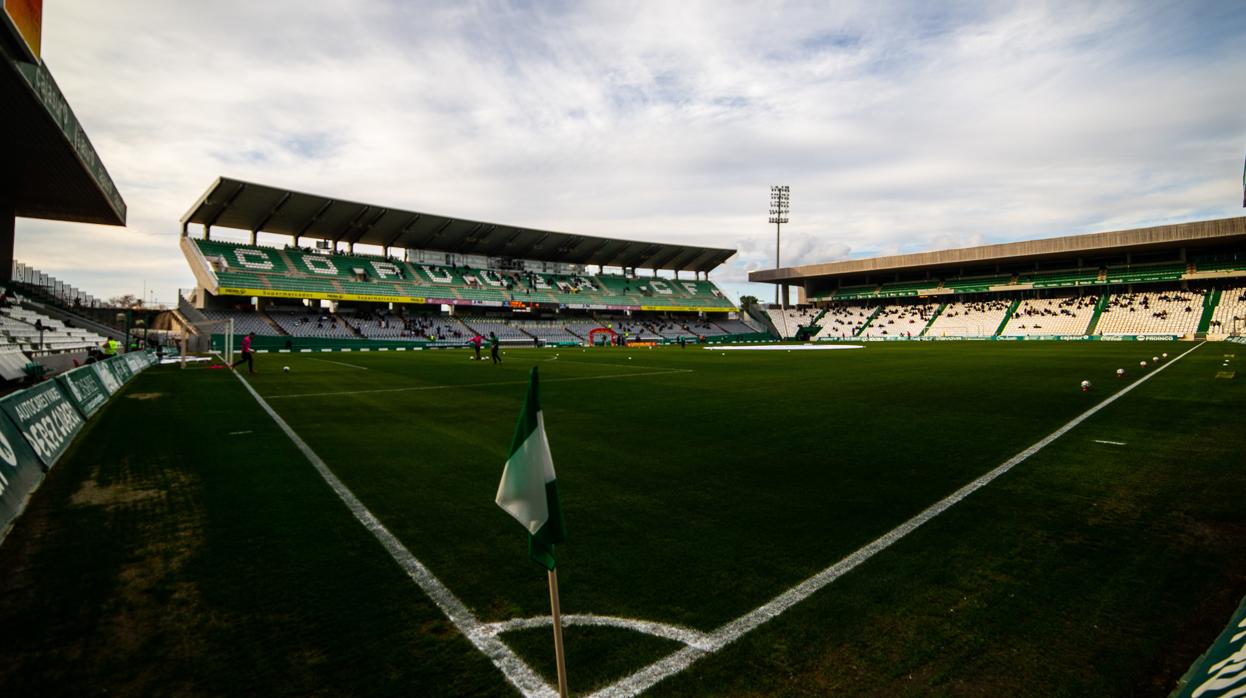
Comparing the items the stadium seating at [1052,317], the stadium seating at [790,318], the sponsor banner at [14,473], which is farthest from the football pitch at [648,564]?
the stadium seating at [790,318]

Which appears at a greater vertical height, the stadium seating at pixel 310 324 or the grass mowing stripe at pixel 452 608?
the stadium seating at pixel 310 324

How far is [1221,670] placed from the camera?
2.54 meters

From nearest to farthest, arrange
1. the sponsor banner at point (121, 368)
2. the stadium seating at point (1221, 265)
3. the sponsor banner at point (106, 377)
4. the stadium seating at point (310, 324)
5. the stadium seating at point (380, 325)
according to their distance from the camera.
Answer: the sponsor banner at point (106, 377) → the sponsor banner at point (121, 368) → the stadium seating at point (310, 324) → the stadium seating at point (380, 325) → the stadium seating at point (1221, 265)

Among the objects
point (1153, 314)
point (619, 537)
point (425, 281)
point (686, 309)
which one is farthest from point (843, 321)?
point (619, 537)

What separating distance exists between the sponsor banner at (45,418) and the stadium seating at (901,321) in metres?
75.2

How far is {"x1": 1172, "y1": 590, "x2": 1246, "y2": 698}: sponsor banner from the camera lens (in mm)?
2355

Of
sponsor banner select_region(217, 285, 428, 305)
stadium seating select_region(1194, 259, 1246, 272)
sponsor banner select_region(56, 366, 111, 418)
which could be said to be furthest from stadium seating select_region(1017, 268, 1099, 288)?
sponsor banner select_region(56, 366, 111, 418)

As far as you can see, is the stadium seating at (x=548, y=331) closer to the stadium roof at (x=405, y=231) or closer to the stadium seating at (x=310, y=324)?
the stadium roof at (x=405, y=231)

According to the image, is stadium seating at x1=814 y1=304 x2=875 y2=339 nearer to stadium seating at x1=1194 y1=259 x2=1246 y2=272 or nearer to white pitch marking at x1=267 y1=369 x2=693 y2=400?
stadium seating at x1=1194 y1=259 x2=1246 y2=272

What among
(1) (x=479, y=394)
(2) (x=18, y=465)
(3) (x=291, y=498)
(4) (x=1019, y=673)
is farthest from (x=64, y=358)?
(4) (x=1019, y=673)

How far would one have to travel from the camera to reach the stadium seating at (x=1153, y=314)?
184 ft

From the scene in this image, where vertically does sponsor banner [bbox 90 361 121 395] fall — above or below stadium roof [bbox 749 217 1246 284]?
below

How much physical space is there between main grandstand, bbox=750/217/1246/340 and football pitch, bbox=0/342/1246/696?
6533 centimetres

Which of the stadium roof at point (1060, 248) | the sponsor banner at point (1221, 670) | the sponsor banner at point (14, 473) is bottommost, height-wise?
the sponsor banner at point (1221, 670)
